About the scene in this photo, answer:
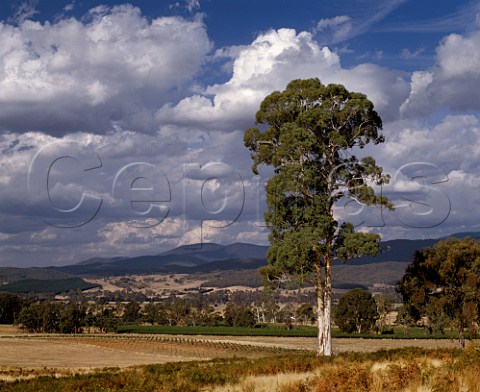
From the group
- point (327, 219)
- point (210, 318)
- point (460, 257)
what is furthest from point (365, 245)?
point (210, 318)

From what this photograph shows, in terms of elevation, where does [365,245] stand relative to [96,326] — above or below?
above

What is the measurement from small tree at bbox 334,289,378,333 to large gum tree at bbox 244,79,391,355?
344 feet

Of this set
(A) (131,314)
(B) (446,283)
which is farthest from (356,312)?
(A) (131,314)

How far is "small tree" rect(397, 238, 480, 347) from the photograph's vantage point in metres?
61.1

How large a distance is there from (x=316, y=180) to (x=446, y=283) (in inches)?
1202

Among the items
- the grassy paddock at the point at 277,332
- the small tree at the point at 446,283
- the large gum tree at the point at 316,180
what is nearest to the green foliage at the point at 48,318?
the grassy paddock at the point at 277,332

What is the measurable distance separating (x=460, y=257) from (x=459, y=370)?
50.5 meters

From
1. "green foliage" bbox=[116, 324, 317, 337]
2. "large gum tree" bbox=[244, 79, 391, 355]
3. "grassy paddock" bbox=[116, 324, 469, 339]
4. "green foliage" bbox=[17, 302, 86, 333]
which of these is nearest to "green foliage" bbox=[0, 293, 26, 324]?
"green foliage" bbox=[17, 302, 86, 333]

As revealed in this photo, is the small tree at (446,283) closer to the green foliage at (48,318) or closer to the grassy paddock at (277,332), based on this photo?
the grassy paddock at (277,332)

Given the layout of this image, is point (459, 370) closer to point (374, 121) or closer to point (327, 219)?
point (327, 219)

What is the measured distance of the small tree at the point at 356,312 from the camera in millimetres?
142375

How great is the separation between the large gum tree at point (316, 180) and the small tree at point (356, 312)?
105 metres

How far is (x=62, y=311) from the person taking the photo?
165 m

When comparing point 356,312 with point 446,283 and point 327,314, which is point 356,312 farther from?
point 327,314
